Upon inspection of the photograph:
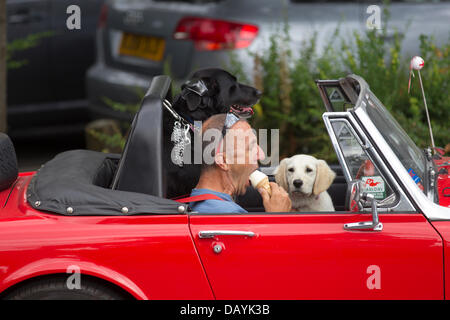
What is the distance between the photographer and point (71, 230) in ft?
9.50

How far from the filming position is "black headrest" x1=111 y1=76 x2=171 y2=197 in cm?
304

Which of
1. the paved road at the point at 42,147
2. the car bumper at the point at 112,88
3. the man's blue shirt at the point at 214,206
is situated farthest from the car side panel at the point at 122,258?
the paved road at the point at 42,147

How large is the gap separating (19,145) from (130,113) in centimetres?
223

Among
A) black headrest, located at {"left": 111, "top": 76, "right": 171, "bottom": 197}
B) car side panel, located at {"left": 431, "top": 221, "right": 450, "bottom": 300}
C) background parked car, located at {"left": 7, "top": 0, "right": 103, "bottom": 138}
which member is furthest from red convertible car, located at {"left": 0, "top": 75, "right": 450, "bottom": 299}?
background parked car, located at {"left": 7, "top": 0, "right": 103, "bottom": 138}

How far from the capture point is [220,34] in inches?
229

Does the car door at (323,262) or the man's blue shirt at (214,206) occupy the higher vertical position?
the man's blue shirt at (214,206)

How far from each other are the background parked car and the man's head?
4583mm

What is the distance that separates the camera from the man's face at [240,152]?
10.4ft

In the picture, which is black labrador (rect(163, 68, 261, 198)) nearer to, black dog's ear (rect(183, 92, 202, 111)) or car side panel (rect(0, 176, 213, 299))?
black dog's ear (rect(183, 92, 202, 111))

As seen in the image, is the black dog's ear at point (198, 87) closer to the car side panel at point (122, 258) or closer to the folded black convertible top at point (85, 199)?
the folded black convertible top at point (85, 199)

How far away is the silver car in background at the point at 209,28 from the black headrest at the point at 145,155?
2.73 metres

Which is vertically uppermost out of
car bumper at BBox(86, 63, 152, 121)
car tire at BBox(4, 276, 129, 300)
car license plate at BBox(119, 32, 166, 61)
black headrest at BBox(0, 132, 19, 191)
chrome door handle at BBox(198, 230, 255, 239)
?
car license plate at BBox(119, 32, 166, 61)
